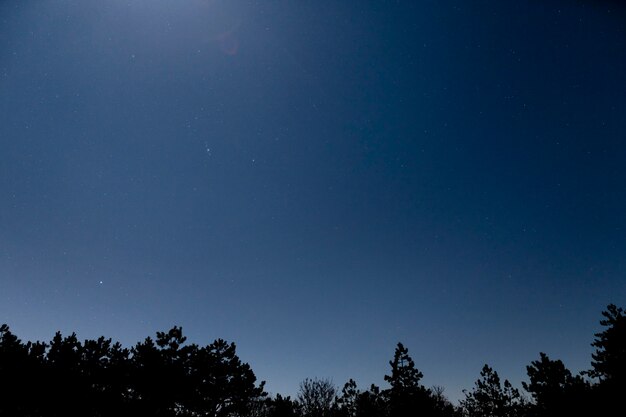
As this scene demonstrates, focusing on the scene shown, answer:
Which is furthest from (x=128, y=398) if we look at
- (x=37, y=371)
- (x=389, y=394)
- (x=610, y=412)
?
(x=610, y=412)

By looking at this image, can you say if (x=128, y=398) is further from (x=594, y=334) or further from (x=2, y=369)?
(x=594, y=334)

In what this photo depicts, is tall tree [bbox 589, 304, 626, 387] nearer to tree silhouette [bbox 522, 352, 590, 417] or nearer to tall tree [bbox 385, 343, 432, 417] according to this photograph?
tree silhouette [bbox 522, 352, 590, 417]

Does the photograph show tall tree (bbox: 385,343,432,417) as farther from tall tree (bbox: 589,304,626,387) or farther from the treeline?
tall tree (bbox: 589,304,626,387)

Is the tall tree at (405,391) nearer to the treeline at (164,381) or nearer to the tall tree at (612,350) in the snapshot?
the treeline at (164,381)

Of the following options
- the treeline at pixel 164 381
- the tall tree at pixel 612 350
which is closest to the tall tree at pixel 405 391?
the treeline at pixel 164 381

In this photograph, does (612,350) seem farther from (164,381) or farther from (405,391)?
(164,381)

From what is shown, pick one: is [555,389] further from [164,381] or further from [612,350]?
[164,381]

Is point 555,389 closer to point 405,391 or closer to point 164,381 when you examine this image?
point 405,391

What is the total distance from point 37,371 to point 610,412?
46.0 meters

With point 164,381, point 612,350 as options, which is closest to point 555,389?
point 612,350

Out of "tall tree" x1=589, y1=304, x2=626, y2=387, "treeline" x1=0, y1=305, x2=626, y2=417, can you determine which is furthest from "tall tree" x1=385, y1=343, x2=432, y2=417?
"tall tree" x1=589, y1=304, x2=626, y2=387

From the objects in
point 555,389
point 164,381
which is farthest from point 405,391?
point 164,381

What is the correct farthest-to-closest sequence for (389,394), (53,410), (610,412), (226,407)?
(389,394) < (226,407) < (610,412) < (53,410)

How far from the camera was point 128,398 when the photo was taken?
80.4 feet
